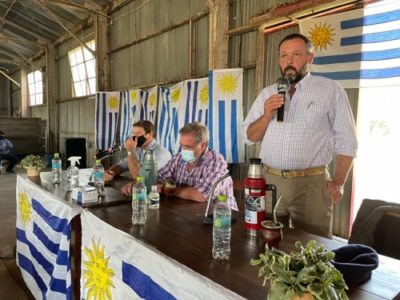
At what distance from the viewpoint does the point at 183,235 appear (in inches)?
50.9

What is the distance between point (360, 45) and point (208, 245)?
6.80 feet

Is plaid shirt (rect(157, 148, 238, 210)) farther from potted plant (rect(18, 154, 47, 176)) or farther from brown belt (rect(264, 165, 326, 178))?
potted plant (rect(18, 154, 47, 176))

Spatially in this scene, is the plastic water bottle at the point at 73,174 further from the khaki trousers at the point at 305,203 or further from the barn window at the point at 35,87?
the barn window at the point at 35,87

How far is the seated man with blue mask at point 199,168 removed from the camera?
1.84 meters

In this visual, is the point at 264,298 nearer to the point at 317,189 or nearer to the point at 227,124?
the point at 317,189

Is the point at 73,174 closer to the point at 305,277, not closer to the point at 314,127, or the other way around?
the point at 314,127

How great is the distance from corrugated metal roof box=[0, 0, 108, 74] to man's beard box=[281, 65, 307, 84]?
17.6 feet

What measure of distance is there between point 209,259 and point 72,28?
762 centimetres

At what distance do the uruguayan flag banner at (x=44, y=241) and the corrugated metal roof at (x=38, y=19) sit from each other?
4691 millimetres

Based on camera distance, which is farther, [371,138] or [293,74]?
[371,138]

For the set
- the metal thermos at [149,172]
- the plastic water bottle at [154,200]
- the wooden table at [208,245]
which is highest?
the metal thermos at [149,172]

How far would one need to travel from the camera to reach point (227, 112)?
3443 millimetres

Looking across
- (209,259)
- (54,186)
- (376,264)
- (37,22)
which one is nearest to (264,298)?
(209,259)

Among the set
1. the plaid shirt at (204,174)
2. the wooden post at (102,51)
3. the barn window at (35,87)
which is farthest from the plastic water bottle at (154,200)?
the barn window at (35,87)
